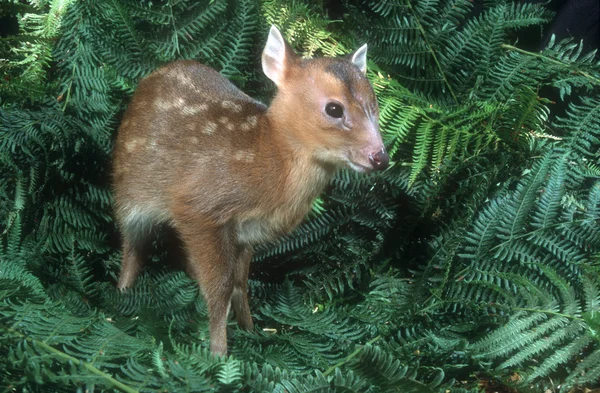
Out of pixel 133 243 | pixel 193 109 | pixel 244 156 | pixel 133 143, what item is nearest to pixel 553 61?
pixel 244 156

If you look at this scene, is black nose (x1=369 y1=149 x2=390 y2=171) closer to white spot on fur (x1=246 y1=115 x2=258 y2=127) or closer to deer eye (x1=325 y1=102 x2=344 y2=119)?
deer eye (x1=325 y1=102 x2=344 y2=119)

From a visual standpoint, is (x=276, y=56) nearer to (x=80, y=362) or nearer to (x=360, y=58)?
(x=360, y=58)

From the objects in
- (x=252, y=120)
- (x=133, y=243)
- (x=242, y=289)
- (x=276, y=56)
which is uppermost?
(x=276, y=56)

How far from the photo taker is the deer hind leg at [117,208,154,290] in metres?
3.29

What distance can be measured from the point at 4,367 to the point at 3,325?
0.14 m

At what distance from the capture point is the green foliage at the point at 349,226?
2211 millimetres

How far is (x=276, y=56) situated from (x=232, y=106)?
0.96 feet

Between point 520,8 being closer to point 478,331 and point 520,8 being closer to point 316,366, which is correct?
point 478,331

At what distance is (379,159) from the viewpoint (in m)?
2.76

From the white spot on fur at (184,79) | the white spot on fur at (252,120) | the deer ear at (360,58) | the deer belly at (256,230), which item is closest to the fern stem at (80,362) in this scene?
the deer belly at (256,230)

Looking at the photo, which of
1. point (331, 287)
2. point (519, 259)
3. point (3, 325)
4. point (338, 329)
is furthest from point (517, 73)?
point (3, 325)

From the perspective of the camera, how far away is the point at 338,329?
2.67 meters

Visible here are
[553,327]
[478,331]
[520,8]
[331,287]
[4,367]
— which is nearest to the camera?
[4,367]

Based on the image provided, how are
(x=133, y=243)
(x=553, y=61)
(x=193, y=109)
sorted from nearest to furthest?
(x=193, y=109)
(x=133, y=243)
(x=553, y=61)
